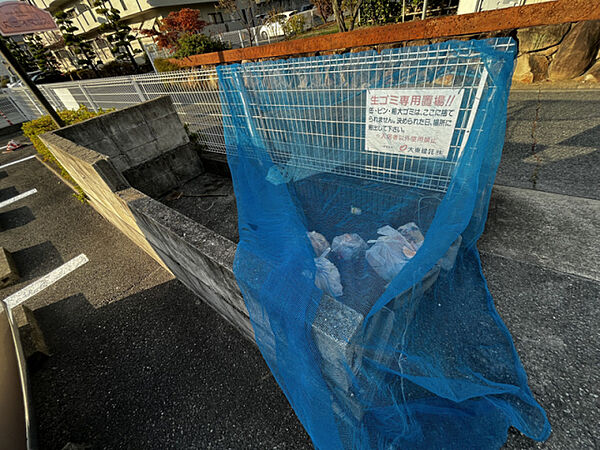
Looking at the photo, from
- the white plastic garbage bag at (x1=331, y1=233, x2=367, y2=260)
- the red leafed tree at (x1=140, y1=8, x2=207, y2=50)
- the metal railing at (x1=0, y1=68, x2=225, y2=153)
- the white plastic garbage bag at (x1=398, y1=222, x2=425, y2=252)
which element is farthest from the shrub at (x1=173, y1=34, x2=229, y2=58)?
the white plastic garbage bag at (x1=398, y1=222, x2=425, y2=252)

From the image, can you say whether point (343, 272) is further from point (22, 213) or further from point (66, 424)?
point (22, 213)

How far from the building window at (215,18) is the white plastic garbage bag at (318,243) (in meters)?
27.7

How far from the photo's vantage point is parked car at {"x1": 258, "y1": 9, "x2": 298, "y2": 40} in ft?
46.4

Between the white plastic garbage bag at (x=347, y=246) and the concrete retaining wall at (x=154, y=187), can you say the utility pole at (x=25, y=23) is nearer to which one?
the concrete retaining wall at (x=154, y=187)

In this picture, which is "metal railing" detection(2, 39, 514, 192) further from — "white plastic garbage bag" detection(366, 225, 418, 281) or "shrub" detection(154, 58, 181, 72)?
"shrub" detection(154, 58, 181, 72)

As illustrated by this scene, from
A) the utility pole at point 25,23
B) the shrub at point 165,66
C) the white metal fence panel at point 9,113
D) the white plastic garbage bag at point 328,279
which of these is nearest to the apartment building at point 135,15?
the white metal fence panel at point 9,113

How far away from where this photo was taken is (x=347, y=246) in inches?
94.7

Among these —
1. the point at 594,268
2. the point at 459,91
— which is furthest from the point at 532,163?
the point at 459,91

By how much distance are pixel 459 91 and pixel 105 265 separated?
4514 millimetres

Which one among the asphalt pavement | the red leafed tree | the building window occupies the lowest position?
the asphalt pavement

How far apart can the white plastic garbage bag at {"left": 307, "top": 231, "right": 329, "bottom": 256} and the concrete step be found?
5.30ft

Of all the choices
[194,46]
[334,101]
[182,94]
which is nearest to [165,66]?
[194,46]

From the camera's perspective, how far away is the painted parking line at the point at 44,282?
3189mm

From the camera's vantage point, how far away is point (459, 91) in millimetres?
1953
